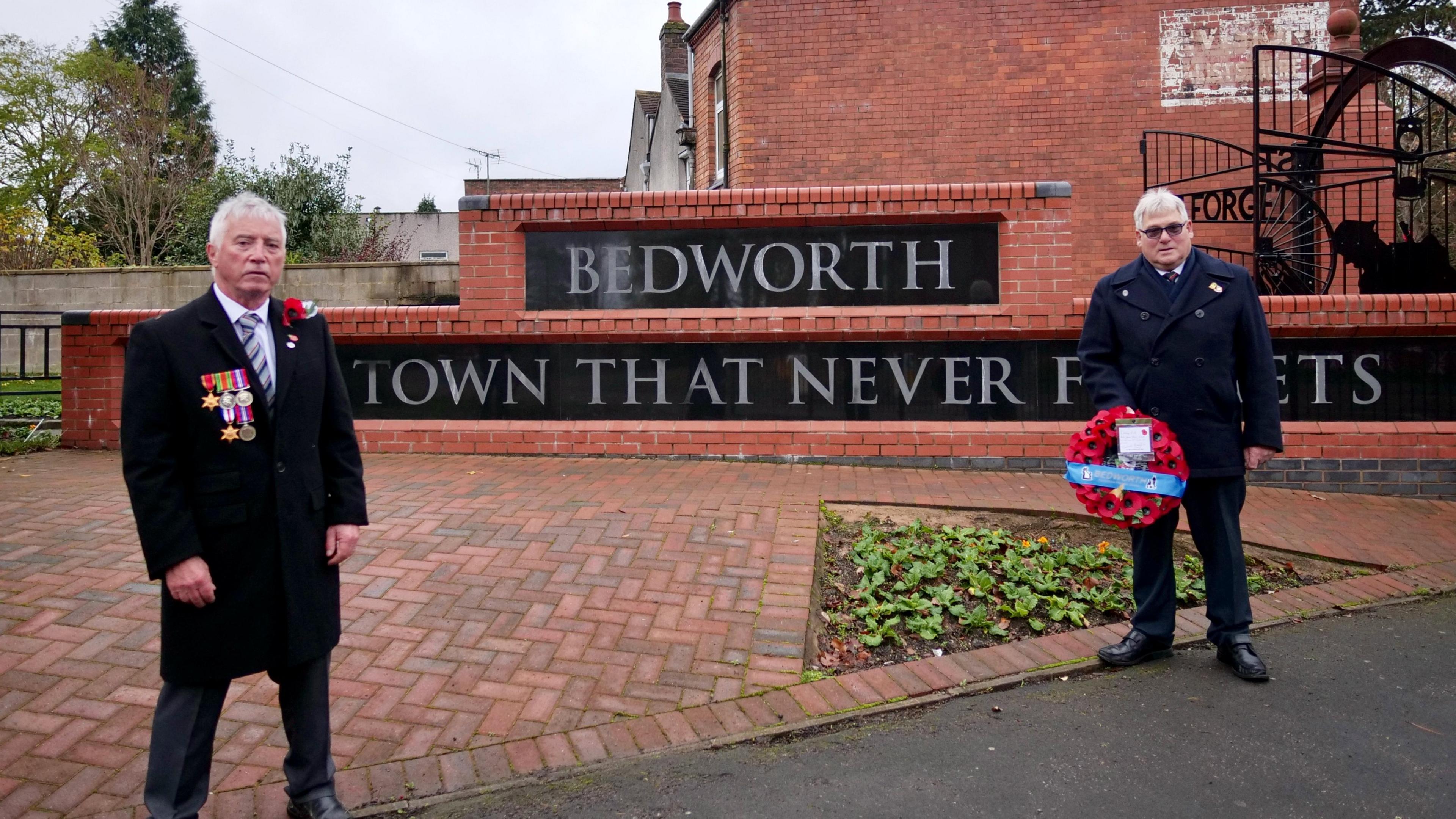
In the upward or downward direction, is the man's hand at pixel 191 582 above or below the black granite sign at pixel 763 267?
below

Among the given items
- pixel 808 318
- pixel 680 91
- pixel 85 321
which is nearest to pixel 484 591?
pixel 808 318

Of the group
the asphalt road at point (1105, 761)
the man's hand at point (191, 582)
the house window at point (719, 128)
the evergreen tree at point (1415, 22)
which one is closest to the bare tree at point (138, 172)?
the house window at point (719, 128)

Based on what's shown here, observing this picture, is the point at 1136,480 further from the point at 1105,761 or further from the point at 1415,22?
the point at 1415,22

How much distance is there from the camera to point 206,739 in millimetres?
2695

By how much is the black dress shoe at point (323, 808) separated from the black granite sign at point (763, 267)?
A: 17.6 ft

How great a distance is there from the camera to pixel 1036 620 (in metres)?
4.52

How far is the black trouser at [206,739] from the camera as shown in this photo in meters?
2.61

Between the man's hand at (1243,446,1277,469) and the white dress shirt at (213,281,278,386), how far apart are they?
11.6ft

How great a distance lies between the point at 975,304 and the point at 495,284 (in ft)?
12.4

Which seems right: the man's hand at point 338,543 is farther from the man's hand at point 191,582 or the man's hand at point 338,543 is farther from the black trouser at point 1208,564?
the black trouser at point 1208,564

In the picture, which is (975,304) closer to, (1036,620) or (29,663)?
(1036,620)

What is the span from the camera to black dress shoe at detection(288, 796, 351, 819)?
2879 millimetres

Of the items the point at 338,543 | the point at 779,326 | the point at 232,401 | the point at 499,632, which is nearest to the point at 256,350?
the point at 232,401

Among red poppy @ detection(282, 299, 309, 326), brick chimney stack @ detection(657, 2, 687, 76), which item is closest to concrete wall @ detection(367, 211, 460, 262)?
brick chimney stack @ detection(657, 2, 687, 76)
